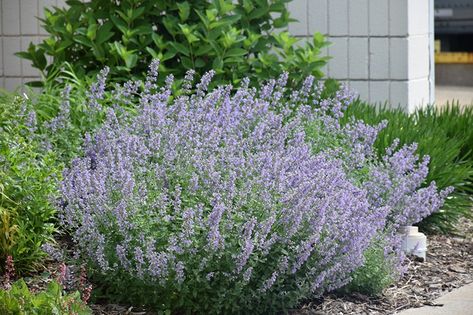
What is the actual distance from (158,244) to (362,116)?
106 inches

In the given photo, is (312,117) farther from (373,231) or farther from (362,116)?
(373,231)

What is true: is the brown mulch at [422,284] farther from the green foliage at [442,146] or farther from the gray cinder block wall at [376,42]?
the gray cinder block wall at [376,42]

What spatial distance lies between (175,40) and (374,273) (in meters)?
3.00

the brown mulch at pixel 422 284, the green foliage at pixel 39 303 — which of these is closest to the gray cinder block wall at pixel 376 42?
the brown mulch at pixel 422 284

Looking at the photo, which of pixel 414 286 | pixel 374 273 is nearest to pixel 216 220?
pixel 374 273

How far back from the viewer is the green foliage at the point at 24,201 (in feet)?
16.1

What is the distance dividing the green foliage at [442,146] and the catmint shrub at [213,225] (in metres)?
1.48

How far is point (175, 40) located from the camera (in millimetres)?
7344

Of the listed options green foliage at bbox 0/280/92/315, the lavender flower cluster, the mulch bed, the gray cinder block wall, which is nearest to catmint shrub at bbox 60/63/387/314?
the lavender flower cluster

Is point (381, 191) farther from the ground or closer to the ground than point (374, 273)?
farther from the ground

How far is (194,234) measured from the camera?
4.49 m

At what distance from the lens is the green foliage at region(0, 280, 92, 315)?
13.3 ft

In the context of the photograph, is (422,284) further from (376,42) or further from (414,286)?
(376,42)

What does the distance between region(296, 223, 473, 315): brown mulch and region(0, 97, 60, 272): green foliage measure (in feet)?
4.36
